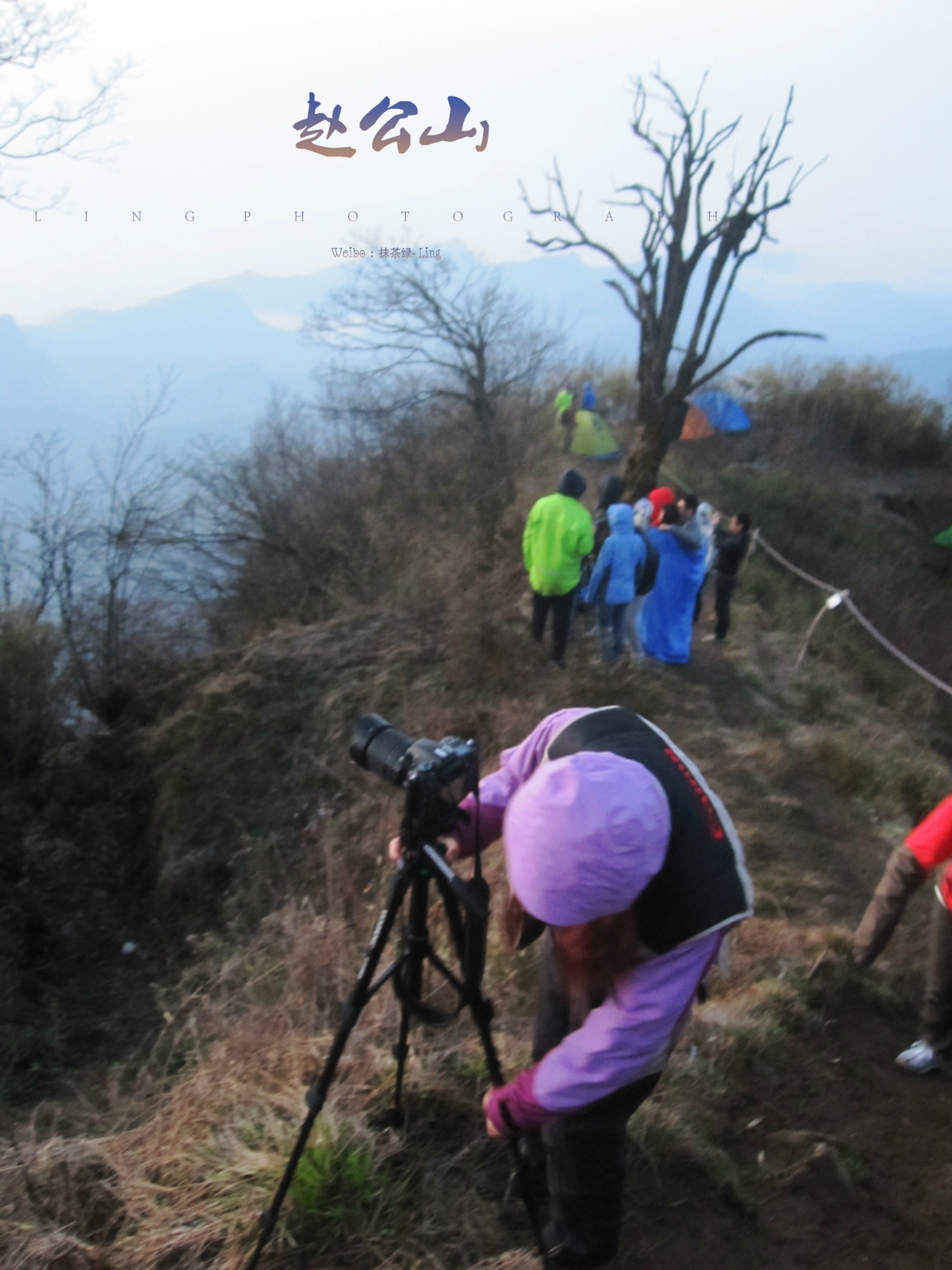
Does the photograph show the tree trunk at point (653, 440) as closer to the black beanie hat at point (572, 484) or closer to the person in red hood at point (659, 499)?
the person in red hood at point (659, 499)

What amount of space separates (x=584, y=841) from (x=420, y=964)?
0.94 meters

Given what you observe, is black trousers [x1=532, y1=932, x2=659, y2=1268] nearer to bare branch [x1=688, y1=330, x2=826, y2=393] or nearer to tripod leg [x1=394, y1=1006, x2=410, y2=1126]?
tripod leg [x1=394, y1=1006, x2=410, y2=1126]

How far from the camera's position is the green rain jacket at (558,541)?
20.3ft

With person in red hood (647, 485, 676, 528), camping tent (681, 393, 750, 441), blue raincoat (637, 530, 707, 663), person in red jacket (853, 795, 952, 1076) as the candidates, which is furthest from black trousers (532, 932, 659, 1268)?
camping tent (681, 393, 750, 441)

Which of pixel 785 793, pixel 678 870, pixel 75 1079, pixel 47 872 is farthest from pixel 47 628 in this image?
pixel 678 870

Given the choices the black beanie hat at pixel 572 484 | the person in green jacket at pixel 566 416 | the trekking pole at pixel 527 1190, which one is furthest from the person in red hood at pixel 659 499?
the person in green jacket at pixel 566 416

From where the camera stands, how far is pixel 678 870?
4.73 feet

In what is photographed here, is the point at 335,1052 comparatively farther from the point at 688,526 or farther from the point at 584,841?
the point at 688,526

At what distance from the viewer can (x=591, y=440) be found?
16953 mm

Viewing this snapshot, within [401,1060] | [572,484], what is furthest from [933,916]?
[572,484]

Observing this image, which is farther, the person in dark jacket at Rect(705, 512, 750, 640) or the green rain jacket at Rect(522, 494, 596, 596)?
the person in dark jacket at Rect(705, 512, 750, 640)

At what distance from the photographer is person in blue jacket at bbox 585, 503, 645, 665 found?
246 inches

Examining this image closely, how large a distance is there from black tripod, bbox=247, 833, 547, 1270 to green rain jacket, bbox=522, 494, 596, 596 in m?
4.52

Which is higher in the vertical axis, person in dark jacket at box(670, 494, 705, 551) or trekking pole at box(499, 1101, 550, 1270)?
person in dark jacket at box(670, 494, 705, 551)
